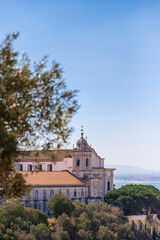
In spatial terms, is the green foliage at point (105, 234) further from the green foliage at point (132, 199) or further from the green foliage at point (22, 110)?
the green foliage at point (22, 110)

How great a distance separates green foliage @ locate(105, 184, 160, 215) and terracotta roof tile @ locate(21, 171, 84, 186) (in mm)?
8447

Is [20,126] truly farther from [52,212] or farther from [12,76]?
[52,212]

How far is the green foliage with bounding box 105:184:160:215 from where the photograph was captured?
282ft

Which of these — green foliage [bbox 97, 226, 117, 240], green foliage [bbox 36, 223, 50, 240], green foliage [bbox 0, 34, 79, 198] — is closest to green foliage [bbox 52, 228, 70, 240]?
green foliage [bbox 36, 223, 50, 240]

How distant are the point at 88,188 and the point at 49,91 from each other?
6609 cm

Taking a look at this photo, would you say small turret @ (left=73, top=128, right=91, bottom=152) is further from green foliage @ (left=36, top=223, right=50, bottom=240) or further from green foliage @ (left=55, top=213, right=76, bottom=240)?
green foliage @ (left=36, top=223, right=50, bottom=240)

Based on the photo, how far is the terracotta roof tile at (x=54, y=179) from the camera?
263ft

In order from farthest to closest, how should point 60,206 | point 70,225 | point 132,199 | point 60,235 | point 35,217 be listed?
point 132,199, point 60,206, point 70,225, point 35,217, point 60,235

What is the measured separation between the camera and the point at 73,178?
273 ft

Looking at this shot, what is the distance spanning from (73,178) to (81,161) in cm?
497

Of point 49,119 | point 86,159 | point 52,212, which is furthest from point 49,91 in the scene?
point 86,159

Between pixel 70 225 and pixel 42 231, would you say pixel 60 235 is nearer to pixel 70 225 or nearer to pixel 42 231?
pixel 42 231

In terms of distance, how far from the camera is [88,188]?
83.2 m

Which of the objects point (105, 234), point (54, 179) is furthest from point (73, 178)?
point (105, 234)
